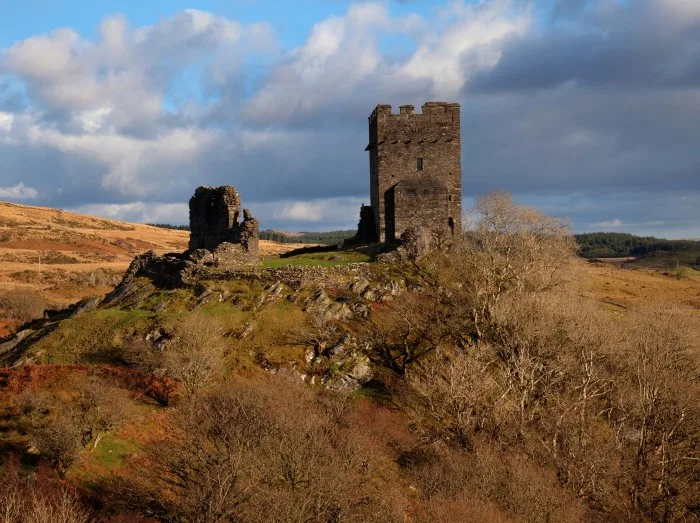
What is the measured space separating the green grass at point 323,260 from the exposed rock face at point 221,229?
1998 millimetres

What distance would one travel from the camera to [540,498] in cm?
2364

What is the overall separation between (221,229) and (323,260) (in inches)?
335

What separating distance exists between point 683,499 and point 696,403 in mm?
5675

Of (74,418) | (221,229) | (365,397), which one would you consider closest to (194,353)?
(74,418)

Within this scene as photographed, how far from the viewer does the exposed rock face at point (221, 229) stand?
40.3 m

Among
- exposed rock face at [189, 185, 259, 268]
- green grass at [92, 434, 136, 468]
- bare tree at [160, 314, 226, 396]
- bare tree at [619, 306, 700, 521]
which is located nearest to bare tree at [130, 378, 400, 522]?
green grass at [92, 434, 136, 468]

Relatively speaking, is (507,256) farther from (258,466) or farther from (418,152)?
(258,466)

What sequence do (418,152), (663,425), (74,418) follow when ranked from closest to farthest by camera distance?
(74,418)
(663,425)
(418,152)

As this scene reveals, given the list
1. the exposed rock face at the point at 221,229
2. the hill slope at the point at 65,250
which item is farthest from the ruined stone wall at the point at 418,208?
the hill slope at the point at 65,250

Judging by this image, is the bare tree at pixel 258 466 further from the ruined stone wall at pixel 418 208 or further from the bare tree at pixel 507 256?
the ruined stone wall at pixel 418 208

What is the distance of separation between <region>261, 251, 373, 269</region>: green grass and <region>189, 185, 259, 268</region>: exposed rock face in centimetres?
200

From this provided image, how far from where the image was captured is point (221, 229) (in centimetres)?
4616

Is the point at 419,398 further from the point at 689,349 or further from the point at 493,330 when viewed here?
the point at 689,349

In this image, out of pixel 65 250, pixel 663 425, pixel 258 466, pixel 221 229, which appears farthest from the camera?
pixel 65 250
